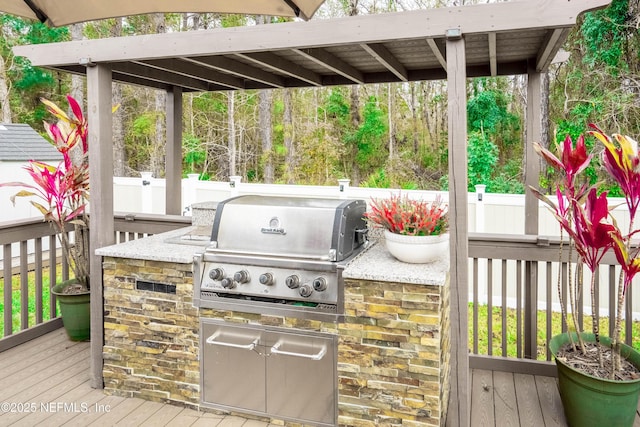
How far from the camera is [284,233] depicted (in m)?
2.84

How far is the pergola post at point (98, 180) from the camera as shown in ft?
10.4

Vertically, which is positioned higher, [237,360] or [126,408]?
[237,360]

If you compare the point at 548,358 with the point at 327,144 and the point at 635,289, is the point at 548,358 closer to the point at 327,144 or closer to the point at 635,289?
the point at 635,289

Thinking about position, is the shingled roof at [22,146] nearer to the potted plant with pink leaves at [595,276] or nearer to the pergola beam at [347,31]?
the pergola beam at [347,31]

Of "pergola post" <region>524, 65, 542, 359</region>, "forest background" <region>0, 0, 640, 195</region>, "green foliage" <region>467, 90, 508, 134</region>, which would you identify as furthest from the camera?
"forest background" <region>0, 0, 640, 195</region>

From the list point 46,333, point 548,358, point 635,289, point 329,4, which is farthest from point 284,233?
point 329,4

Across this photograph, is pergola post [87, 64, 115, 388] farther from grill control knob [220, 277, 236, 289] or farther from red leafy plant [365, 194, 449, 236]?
red leafy plant [365, 194, 449, 236]

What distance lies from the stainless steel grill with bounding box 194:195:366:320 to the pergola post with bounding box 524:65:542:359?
4.31 ft

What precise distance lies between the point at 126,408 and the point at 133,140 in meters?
13.2

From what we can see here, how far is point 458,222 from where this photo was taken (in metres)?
2.48

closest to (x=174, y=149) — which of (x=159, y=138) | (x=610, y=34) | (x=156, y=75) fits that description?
(x=156, y=75)

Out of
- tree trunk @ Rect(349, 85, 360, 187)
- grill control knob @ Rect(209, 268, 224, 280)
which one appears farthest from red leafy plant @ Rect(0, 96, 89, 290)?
tree trunk @ Rect(349, 85, 360, 187)

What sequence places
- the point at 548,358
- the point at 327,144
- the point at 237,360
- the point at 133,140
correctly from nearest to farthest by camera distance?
the point at 237,360 → the point at 548,358 → the point at 327,144 → the point at 133,140

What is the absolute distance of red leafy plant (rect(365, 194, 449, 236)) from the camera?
2756 millimetres
